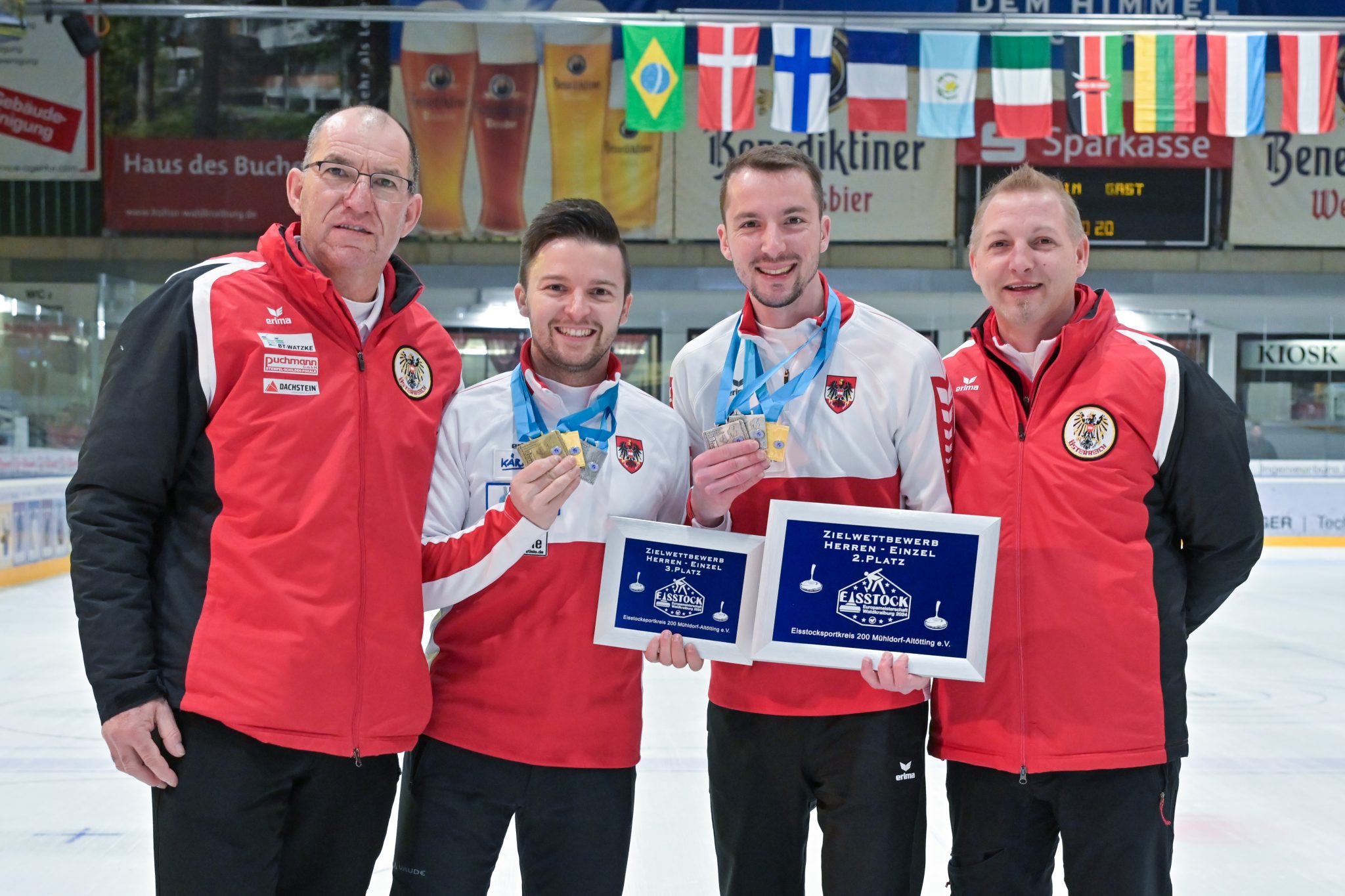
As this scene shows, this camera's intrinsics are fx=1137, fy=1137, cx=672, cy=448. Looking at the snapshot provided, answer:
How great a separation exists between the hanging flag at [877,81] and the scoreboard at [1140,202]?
2.79 meters

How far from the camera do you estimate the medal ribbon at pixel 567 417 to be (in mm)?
2158

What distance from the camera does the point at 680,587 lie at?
2.15 metres

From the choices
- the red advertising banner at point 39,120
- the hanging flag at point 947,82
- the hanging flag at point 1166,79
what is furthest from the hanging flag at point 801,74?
the red advertising banner at point 39,120

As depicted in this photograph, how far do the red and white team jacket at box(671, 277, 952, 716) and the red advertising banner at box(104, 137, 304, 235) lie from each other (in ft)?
43.6

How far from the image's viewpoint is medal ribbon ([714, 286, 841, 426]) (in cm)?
227

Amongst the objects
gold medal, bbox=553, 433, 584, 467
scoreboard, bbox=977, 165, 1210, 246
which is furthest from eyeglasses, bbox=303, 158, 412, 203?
scoreboard, bbox=977, 165, 1210, 246

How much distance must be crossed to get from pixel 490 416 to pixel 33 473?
872 cm

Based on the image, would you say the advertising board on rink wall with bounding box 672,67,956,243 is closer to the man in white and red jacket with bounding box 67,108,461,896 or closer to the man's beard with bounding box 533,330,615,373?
the man's beard with bounding box 533,330,615,373

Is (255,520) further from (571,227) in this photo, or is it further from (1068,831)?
(1068,831)

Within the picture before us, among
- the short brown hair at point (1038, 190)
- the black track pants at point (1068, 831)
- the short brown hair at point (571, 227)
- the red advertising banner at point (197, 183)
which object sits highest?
the red advertising banner at point (197, 183)

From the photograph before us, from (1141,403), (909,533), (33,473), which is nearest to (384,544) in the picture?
(909,533)

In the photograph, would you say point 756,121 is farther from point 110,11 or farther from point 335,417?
point 335,417

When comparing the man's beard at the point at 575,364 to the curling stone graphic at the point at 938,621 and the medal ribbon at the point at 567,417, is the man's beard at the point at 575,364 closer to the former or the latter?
the medal ribbon at the point at 567,417

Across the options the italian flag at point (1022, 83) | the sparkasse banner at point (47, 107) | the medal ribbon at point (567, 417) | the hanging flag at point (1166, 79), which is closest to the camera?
the medal ribbon at point (567, 417)
